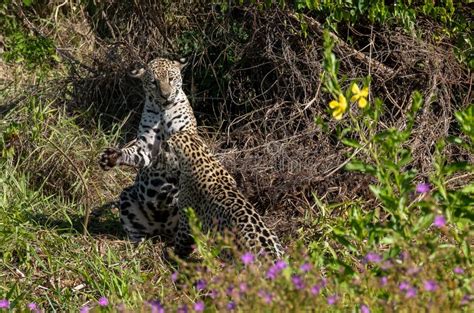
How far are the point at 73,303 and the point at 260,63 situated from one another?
328cm

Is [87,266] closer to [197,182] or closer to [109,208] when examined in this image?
[197,182]

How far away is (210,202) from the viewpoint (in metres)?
7.32

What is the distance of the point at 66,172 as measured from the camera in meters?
8.70

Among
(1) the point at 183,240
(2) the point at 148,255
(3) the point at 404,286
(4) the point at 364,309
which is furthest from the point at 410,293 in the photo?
(2) the point at 148,255

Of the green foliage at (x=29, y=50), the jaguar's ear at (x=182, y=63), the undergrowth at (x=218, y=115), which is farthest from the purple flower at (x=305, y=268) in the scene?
the green foliage at (x=29, y=50)

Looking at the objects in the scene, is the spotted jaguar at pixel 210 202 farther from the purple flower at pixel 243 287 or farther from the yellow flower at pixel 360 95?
the purple flower at pixel 243 287

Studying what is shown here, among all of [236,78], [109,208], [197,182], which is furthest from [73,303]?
[236,78]

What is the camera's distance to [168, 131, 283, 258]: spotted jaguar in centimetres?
658

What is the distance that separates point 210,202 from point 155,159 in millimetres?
1012

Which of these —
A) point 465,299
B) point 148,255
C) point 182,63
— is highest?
point 465,299

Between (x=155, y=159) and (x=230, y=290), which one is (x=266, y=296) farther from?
(x=155, y=159)

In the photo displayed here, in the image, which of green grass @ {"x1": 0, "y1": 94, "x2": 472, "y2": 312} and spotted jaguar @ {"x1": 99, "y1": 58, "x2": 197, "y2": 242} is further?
spotted jaguar @ {"x1": 99, "y1": 58, "x2": 197, "y2": 242}

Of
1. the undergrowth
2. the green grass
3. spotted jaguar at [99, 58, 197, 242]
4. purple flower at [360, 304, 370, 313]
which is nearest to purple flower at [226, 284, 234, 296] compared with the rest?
the green grass

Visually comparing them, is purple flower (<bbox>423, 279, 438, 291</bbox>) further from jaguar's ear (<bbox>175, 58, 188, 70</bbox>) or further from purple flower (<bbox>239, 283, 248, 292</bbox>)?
jaguar's ear (<bbox>175, 58, 188, 70</bbox>)
